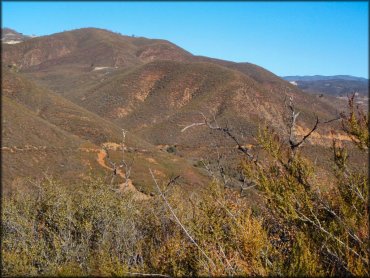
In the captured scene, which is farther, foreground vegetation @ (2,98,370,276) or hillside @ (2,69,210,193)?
hillside @ (2,69,210,193)

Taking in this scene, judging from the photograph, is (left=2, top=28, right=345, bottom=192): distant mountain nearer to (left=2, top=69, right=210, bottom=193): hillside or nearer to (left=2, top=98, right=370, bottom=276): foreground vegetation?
(left=2, top=69, right=210, bottom=193): hillside

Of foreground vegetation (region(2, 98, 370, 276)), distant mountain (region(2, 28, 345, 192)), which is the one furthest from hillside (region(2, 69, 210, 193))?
foreground vegetation (region(2, 98, 370, 276))

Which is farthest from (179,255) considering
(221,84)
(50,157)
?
(221,84)

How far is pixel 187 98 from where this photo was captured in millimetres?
98812

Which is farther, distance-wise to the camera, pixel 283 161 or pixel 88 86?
pixel 88 86

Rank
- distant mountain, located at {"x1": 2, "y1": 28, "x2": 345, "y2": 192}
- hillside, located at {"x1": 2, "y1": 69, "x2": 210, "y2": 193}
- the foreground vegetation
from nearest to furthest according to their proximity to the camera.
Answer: the foreground vegetation
hillside, located at {"x1": 2, "y1": 69, "x2": 210, "y2": 193}
distant mountain, located at {"x1": 2, "y1": 28, "x2": 345, "y2": 192}

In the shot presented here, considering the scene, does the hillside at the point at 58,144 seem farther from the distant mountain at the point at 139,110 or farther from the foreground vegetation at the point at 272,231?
the foreground vegetation at the point at 272,231

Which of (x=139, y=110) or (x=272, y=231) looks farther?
(x=139, y=110)

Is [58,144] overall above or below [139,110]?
above

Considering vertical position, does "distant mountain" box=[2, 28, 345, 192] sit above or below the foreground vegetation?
below

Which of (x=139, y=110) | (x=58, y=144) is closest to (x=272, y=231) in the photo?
(x=58, y=144)

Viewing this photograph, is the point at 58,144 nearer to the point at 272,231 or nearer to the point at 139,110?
the point at 139,110

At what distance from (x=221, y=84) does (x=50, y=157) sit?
56.6 meters

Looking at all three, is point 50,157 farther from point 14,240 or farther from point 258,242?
point 258,242
